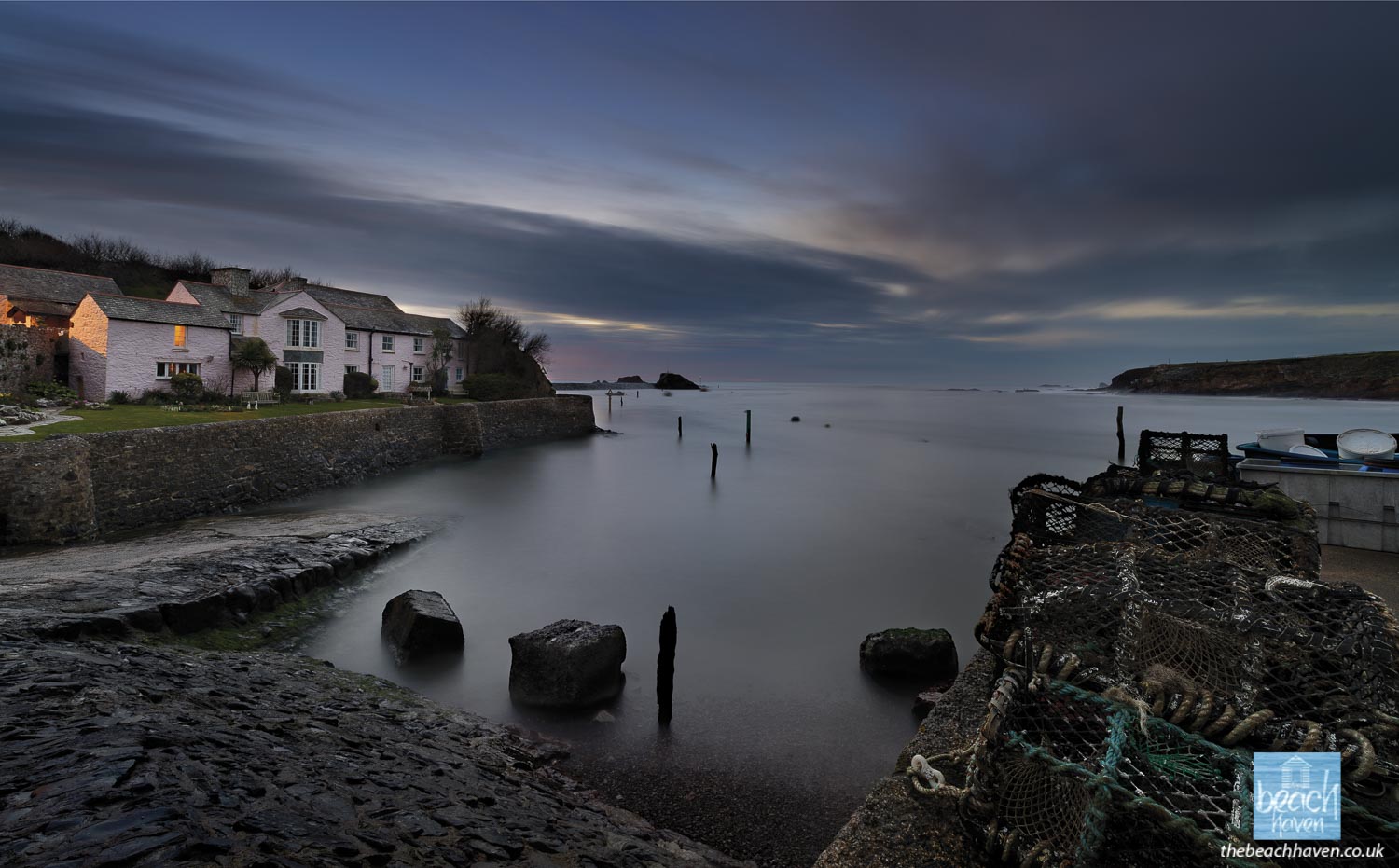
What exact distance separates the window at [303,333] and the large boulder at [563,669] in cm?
3435

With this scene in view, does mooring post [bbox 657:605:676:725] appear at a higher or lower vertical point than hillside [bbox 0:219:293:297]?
lower

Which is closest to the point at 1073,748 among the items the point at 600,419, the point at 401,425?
the point at 401,425

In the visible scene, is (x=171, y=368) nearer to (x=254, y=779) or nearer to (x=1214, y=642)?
(x=254, y=779)

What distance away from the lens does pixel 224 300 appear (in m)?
33.9

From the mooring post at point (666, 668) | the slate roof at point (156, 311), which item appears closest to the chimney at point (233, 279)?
the slate roof at point (156, 311)

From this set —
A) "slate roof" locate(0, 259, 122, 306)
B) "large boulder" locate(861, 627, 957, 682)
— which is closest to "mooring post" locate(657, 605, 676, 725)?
"large boulder" locate(861, 627, 957, 682)

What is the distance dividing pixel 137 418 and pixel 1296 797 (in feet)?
85.3

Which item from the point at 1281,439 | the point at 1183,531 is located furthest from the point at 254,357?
the point at 1281,439

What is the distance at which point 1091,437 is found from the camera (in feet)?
171

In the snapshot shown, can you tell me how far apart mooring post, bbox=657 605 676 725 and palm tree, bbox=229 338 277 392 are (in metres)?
31.1

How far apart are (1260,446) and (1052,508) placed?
1096 centimetres

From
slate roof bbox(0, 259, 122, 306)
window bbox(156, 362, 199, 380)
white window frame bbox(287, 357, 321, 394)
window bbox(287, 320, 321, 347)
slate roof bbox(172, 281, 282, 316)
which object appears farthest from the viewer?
window bbox(287, 320, 321, 347)

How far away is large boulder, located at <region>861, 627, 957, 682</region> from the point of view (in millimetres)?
8836

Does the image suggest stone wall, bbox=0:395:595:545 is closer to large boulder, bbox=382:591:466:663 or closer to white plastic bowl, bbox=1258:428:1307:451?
large boulder, bbox=382:591:466:663
